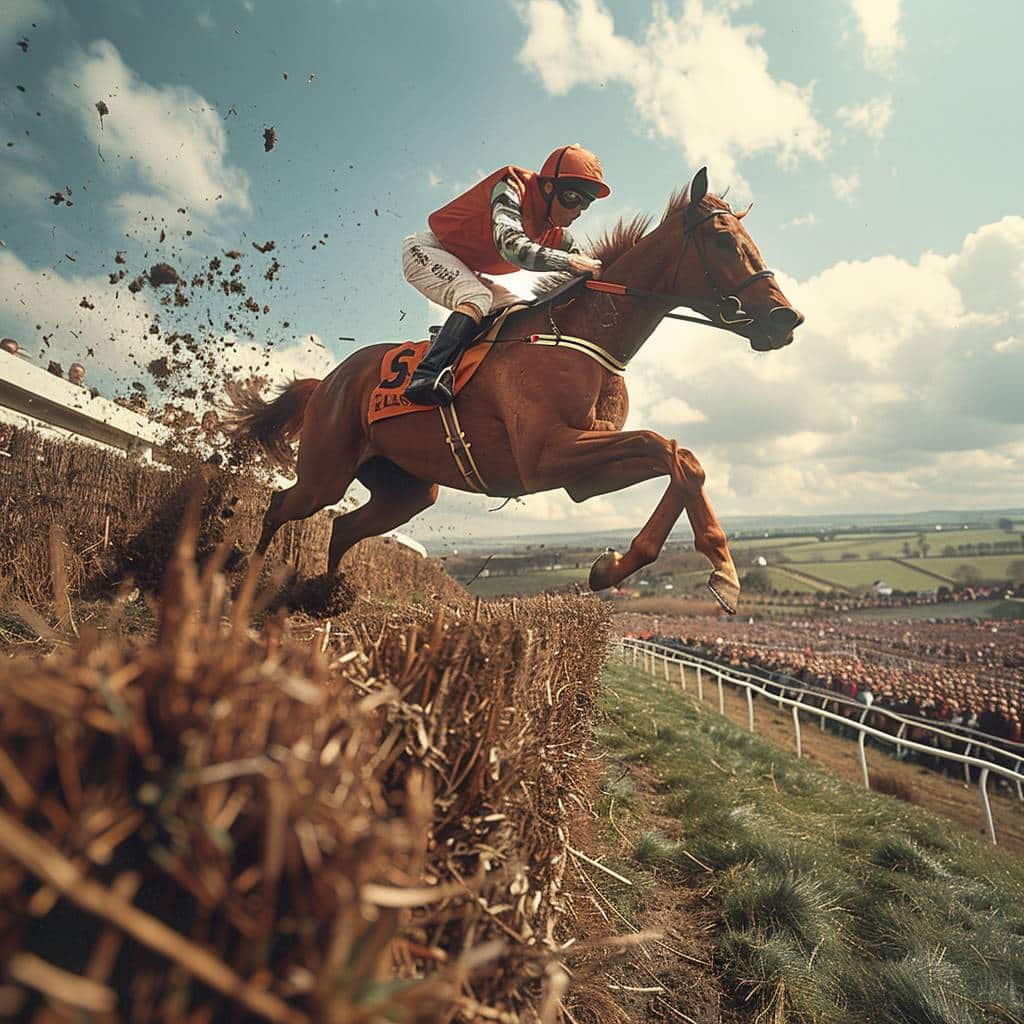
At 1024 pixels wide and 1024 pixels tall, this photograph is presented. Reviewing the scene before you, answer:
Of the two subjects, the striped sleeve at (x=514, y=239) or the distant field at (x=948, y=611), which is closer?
the striped sleeve at (x=514, y=239)

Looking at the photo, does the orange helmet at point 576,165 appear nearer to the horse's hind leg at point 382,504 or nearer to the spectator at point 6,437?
the horse's hind leg at point 382,504

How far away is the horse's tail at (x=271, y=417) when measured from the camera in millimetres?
5926

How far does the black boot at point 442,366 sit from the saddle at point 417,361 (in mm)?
58

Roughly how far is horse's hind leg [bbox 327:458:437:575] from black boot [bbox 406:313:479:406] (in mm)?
1307

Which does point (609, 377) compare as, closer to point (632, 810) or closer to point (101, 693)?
point (632, 810)

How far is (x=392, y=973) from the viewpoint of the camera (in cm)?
83

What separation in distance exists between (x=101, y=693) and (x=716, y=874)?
3820mm

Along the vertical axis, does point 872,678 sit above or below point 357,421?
below

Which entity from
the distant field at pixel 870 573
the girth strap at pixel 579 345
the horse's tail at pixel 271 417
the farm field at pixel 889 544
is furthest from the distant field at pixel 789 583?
the girth strap at pixel 579 345

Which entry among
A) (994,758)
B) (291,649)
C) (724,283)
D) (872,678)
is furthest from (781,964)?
(872,678)

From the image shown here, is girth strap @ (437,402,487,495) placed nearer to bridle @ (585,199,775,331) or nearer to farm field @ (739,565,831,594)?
bridle @ (585,199,775,331)

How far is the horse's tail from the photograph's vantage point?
593 centimetres

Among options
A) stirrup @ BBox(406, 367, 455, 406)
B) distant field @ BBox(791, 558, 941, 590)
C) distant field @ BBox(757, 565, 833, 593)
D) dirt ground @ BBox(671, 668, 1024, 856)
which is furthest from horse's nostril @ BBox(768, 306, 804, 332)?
distant field @ BBox(791, 558, 941, 590)

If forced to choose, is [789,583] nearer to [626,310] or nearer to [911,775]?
[911,775]
